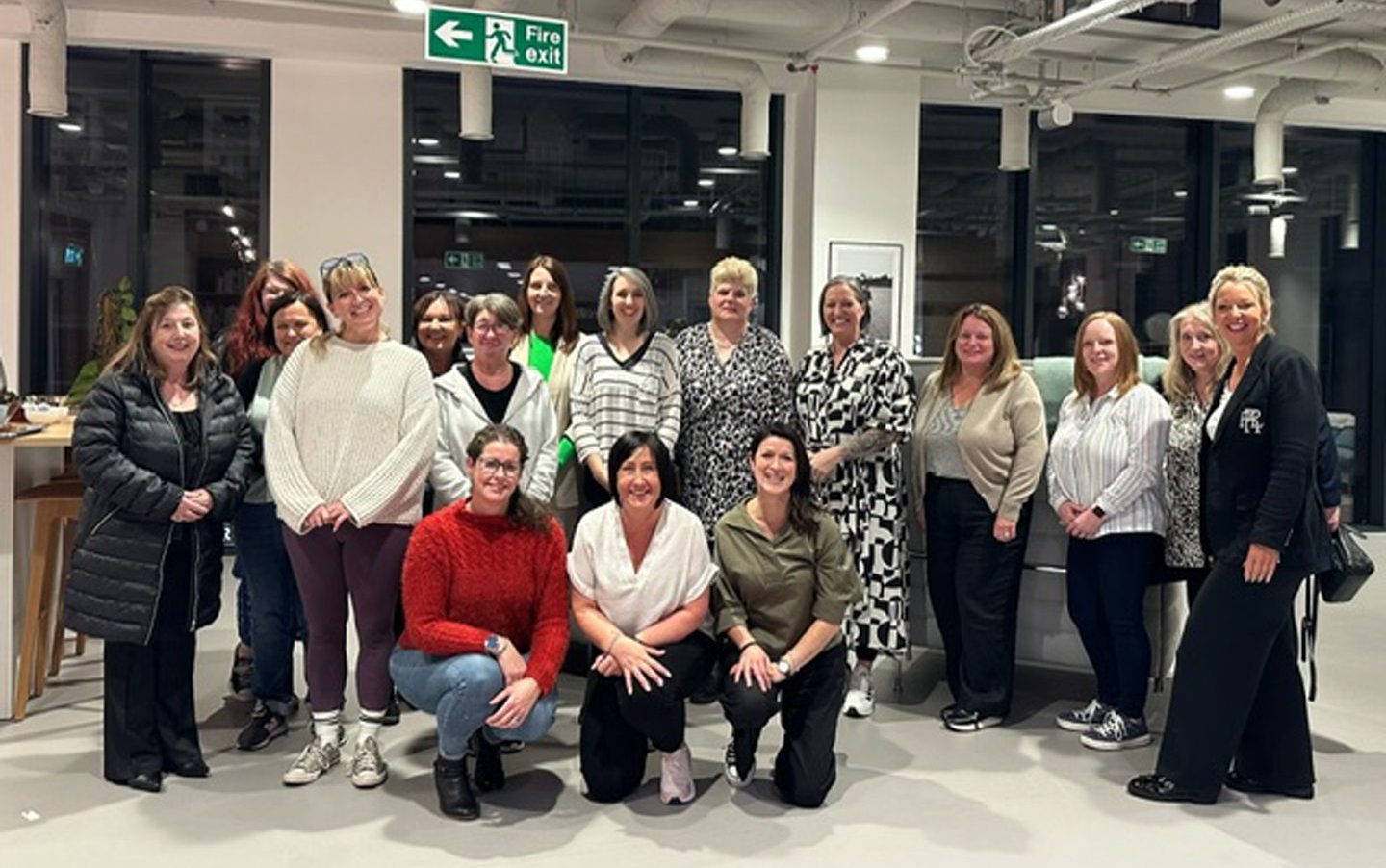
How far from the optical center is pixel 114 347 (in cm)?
500

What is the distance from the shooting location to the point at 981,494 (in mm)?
3822

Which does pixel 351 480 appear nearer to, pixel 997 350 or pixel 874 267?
pixel 997 350

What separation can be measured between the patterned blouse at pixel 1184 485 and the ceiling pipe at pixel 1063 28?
223cm

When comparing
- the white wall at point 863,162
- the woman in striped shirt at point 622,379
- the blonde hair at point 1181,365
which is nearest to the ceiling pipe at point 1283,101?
the white wall at point 863,162

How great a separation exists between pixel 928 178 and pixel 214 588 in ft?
19.4

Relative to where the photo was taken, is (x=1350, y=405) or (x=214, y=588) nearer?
(x=214, y=588)

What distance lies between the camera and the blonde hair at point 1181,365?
11.9 feet

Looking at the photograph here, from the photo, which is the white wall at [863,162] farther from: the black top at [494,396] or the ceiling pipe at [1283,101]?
the black top at [494,396]

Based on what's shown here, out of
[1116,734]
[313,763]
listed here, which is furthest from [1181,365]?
[313,763]

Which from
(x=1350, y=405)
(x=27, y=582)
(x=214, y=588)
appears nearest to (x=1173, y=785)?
(x=214, y=588)

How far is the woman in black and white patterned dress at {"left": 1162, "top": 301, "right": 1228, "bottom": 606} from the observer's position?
142 inches

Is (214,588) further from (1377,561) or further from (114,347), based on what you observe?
(1377,561)

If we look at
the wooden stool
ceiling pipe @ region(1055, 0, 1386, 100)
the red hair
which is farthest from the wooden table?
ceiling pipe @ region(1055, 0, 1386, 100)

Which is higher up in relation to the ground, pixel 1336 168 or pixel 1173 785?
pixel 1336 168
